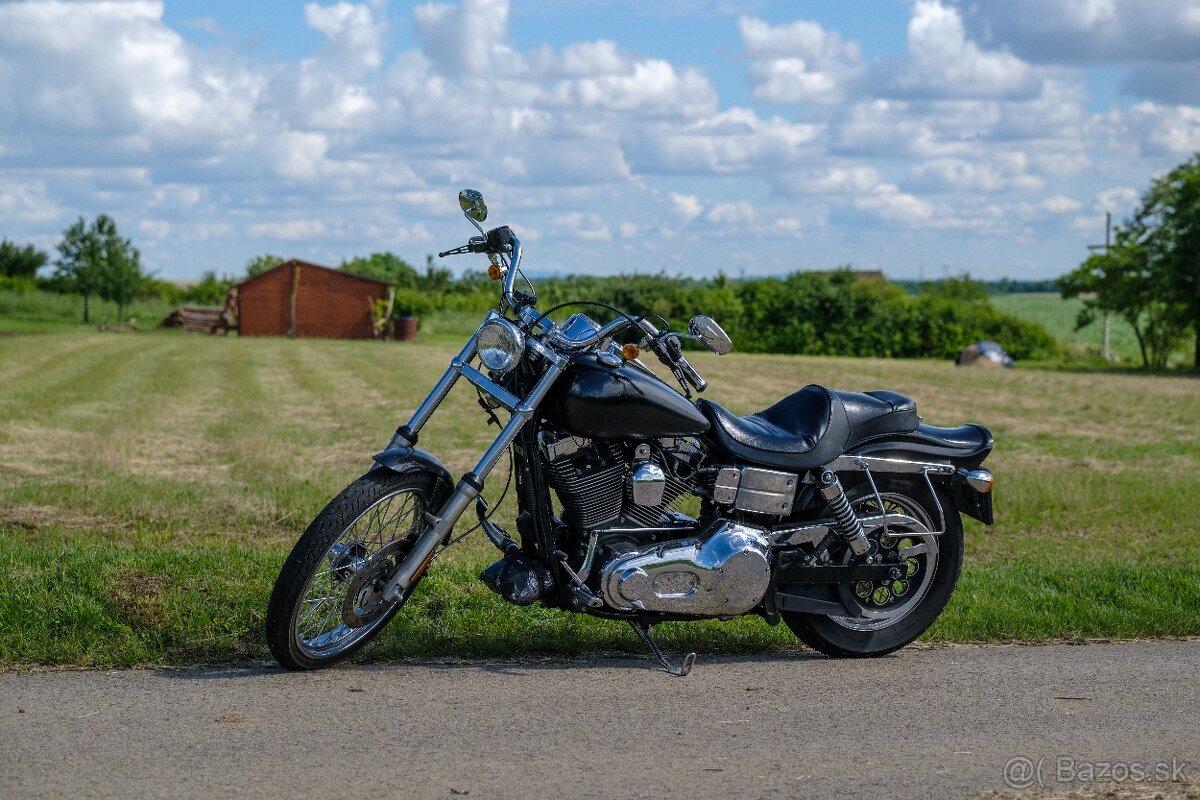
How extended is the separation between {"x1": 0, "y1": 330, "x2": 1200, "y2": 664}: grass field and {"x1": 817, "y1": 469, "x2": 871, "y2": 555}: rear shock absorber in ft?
2.12

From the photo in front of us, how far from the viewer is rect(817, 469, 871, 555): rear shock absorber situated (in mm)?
6316

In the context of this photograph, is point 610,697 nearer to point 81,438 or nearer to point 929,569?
point 929,569

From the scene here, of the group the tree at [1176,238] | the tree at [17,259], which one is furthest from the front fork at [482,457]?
the tree at [17,259]

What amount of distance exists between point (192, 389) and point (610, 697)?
20025mm

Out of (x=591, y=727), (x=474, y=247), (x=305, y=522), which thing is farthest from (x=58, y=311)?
(x=591, y=727)

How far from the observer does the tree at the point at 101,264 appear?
59.2m

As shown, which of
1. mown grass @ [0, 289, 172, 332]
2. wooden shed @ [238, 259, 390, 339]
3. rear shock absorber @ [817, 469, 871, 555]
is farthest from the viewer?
mown grass @ [0, 289, 172, 332]

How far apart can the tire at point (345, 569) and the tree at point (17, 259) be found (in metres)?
74.6

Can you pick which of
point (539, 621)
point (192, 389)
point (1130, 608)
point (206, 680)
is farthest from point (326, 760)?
point (192, 389)

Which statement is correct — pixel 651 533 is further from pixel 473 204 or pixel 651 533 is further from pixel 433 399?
pixel 473 204

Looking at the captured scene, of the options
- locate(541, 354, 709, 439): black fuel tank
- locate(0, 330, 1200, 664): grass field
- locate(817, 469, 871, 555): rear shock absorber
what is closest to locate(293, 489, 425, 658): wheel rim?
locate(0, 330, 1200, 664): grass field

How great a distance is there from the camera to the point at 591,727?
16.8 feet

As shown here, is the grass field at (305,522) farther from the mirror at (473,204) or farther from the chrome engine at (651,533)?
the mirror at (473,204)

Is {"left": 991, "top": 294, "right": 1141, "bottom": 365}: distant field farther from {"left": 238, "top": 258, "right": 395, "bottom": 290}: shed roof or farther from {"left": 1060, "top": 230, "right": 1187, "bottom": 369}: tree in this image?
{"left": 238, "top": 258, "right": 395, "bottom": 290}: shed roof
